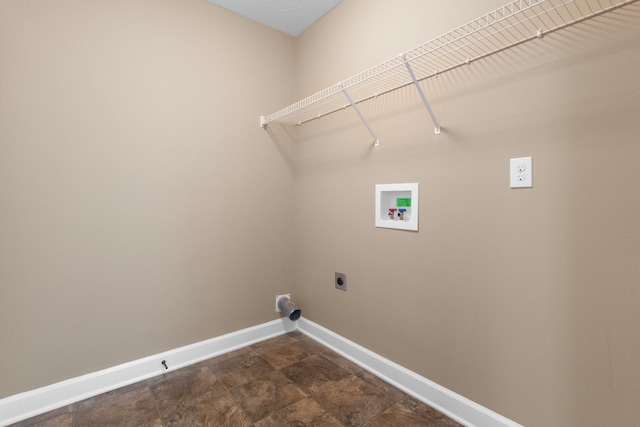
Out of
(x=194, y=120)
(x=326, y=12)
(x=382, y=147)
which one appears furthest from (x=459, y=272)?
(x=326, y=12)

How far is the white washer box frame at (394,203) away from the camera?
149 centimetres

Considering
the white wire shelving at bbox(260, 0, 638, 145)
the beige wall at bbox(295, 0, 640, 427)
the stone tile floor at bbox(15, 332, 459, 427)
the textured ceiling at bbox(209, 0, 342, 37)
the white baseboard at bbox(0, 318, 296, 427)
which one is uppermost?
the textured ceiling at bbox(209, 0, 342, 37)

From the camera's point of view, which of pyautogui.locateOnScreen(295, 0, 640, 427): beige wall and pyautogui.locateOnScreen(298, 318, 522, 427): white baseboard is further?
pyautogui.locateOnScreen(298, 318, 522, 427): white baseboard

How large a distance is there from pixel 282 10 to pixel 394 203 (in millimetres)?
1498

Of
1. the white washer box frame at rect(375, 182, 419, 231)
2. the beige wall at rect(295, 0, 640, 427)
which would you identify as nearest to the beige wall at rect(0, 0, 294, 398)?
the beige wall at rect(295, 0, 640, 427)

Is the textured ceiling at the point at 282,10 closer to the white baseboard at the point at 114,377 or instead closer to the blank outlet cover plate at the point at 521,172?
the blank outlet cover plate at the point at 521,172

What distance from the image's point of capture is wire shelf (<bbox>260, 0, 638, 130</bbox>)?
0.99m

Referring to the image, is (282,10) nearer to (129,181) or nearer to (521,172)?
(129,181)

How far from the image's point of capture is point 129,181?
1.62 metres

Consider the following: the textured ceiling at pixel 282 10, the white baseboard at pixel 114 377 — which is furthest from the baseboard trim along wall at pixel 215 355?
the textured ceiling at pixel 282 10

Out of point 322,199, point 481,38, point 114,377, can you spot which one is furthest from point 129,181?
point 481,38

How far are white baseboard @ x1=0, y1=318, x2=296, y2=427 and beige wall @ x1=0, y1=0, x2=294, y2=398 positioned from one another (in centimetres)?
5

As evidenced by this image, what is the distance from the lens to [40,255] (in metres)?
1.39

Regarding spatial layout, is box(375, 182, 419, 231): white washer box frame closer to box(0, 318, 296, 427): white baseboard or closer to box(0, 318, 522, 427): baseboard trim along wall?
box(0, 318, 522, 427): baseboard trim along wall
